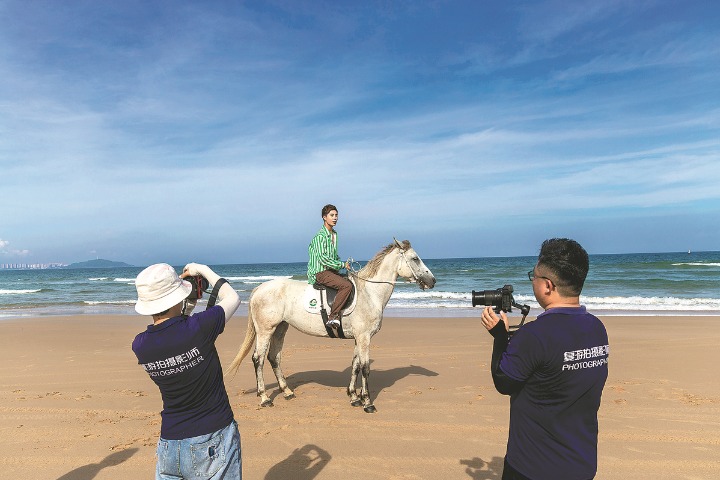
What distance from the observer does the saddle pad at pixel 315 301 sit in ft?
21.7

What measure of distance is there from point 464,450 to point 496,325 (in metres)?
3.14

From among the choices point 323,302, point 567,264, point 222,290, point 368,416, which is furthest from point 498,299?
point 323,302

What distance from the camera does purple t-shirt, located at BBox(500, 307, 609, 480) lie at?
1.98 m

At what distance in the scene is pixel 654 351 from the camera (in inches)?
365

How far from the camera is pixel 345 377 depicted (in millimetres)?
8078

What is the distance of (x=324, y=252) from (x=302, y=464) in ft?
9.18

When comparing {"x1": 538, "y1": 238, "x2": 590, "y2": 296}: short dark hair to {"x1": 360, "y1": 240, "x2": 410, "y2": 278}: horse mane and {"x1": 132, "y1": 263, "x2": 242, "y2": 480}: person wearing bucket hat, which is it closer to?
{"x1": 132, "y1": 263, "x2": 242, "y2": 480}: person wearing bucket hat

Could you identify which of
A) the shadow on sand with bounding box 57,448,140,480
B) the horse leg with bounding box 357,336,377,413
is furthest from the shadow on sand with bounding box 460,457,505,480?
the shadow on sand with bounding box 57,448,140,480

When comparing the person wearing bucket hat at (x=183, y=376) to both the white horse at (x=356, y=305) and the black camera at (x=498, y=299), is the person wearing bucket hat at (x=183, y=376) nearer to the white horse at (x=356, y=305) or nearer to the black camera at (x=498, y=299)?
→ the black camera at (x=498, y=299)

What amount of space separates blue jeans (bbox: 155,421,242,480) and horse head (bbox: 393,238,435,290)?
4.66m

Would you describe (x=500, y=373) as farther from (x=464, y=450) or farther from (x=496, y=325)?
(x=464, y=450)

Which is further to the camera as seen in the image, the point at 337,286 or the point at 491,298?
the point at 337,286

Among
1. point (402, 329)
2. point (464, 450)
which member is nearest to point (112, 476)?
point (464, 450)

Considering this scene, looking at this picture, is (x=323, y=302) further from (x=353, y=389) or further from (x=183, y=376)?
(x=183, y=376)
